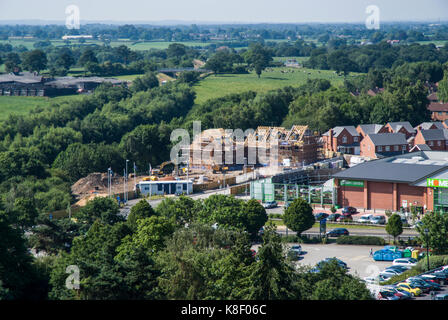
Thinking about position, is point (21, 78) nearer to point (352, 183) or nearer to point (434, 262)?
point (352, 183)

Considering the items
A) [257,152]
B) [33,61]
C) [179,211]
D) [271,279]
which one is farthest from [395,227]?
[33,61]

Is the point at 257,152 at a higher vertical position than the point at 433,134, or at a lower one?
lower

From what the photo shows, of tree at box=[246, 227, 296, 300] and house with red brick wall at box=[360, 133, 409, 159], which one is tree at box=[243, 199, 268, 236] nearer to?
tree at box=[246, 227, 296, 300]

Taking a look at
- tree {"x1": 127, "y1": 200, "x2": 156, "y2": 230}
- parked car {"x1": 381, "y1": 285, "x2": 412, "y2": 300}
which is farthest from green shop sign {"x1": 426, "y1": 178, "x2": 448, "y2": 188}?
tree {"x1": 127, "y1": 200, "x2": 156, "y2": 230}

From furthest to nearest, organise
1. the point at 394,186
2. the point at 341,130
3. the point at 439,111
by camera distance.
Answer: the point at 439,111
the point at 341,130
the point at 394,186

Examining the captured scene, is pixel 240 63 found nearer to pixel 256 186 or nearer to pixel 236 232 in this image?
pixel 256 186
